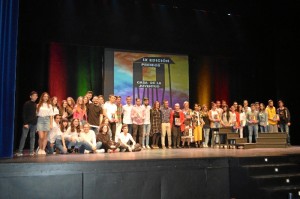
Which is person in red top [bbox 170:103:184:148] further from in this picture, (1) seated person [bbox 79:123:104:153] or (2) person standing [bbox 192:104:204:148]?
(1) seated person [bbox 79:123:104:153]

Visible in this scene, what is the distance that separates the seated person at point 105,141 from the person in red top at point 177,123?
288cm

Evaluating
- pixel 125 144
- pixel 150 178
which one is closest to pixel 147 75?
pixel 125 144

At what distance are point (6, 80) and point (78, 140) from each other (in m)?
2.67

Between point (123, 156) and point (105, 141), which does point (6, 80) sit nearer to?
point (123, 156)

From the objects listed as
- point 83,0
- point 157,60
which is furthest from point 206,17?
point 83,0

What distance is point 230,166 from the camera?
249 inches

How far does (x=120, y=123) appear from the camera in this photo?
10430mm

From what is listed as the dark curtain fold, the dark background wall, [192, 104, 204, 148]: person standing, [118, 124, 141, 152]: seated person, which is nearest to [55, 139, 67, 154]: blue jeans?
[118, 124, 141, 152]: seated person

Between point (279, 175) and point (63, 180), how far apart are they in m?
4.24

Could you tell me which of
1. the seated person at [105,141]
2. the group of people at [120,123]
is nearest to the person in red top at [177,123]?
the group of people at [120,123]

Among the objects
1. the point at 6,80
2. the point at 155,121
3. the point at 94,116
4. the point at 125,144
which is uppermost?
the point at 6,80

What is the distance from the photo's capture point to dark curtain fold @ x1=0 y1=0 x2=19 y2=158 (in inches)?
262

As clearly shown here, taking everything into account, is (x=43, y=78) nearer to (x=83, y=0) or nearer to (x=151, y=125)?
(x=83, y=0)

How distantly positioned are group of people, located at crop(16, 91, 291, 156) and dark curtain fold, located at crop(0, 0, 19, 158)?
2.87ft
